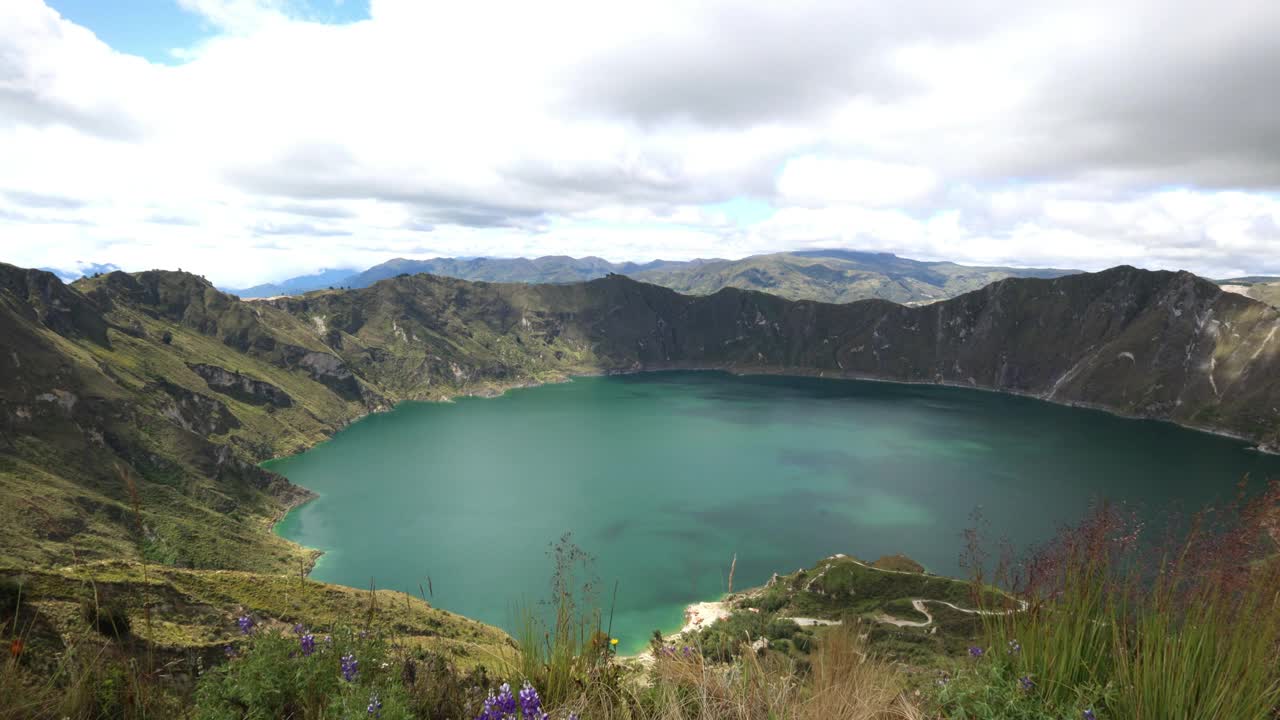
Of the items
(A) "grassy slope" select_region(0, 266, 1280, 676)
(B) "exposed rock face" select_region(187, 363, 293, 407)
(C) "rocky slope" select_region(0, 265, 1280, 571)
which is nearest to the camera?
(A) "grassy slope" select_region(0, 266, 1280, 676)

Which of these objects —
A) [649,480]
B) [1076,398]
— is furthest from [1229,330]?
[649,480]

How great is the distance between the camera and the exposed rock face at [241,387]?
449 feet

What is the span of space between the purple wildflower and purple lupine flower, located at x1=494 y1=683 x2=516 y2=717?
123cm

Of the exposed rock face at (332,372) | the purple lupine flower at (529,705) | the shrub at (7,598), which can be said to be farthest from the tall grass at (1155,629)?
the exposed rock face at (332,372)

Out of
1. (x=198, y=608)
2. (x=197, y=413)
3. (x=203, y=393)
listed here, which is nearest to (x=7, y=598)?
(x=198, y=608)

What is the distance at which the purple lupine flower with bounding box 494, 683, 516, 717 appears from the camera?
385 centimetres

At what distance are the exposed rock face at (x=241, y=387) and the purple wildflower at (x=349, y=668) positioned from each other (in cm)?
16286

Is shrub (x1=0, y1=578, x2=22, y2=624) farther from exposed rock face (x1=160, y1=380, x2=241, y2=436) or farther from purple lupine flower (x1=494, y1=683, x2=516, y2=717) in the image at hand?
exposed rock face (x1=160, y1=380, x2=241, y2=436)

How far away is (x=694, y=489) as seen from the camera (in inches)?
3883

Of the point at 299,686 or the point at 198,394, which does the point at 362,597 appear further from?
the point at 198,394

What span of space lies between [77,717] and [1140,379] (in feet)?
714

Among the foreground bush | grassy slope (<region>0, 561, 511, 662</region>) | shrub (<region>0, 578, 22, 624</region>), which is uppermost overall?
the foreground bush

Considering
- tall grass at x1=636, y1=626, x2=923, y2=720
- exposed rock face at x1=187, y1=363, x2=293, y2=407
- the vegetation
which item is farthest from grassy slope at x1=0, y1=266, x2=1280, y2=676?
tall grass at x1=636, y1=626, x2=923, y2=720

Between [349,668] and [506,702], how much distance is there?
1372mm
